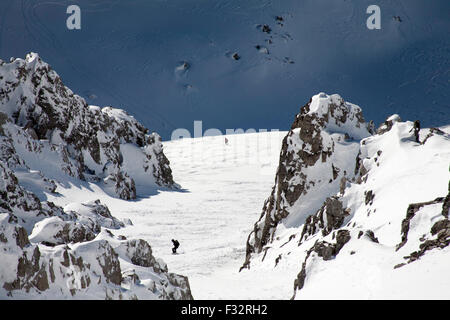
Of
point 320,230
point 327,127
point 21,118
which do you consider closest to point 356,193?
point 320,230

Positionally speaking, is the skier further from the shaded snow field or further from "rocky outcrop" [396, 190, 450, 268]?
"rocky outcrop" [396, 190, 450, 268]

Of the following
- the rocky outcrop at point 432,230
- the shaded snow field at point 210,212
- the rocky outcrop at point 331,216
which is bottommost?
the shaded snow field at point 210,212

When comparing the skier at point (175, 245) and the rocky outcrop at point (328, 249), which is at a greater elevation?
the rocky outcrop at point (328, 249)

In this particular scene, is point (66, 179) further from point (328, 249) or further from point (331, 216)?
point (328, 249)

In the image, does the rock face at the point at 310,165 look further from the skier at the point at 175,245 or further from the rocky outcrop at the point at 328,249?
the rocky outcrop at the point at 328,249

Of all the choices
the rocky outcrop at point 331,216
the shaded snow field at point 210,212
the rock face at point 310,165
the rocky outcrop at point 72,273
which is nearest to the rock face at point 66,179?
the rocky outcrop at point 72,273

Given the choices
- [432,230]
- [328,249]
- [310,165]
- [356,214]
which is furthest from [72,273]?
[310,165]

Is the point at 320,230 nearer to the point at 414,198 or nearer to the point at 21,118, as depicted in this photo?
the point at 414,198
